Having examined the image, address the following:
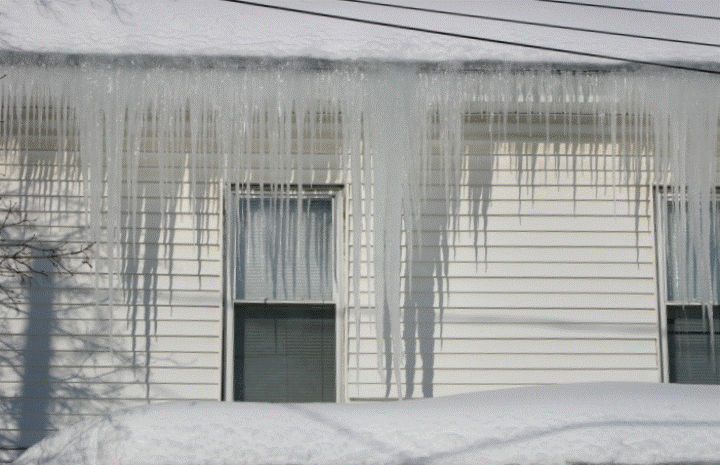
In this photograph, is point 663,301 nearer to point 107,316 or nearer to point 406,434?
point 406,434

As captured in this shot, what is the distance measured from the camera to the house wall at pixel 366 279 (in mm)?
6305

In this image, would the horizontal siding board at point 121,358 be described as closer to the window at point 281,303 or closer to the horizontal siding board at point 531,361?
the window at point 281,303

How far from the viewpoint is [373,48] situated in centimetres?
616

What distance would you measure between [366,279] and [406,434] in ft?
7.20

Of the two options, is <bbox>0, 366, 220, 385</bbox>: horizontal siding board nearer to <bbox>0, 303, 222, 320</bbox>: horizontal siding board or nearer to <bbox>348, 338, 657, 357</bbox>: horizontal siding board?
<bbox>0, 303, 222, 320</bbox>: horizontal siding board

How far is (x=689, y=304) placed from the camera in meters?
6.54

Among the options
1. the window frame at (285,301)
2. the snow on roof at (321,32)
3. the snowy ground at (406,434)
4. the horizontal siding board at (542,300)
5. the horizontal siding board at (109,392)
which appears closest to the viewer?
the snowy ground at (406,434)

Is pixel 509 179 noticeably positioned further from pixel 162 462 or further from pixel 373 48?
pixel 162 462

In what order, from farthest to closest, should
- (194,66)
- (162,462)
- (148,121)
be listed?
(148,121)
(194,66)
(162,462)

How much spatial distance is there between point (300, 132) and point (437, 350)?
5.41 feet

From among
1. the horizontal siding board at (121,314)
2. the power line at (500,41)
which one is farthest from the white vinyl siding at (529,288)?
the horizontal siding board at (121,314)

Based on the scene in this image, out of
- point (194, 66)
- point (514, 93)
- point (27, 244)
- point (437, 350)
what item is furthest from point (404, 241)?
point (27, 244)

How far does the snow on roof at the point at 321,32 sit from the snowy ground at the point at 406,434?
8.03ft

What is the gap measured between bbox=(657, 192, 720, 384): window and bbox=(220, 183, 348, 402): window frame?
213 centimetres
